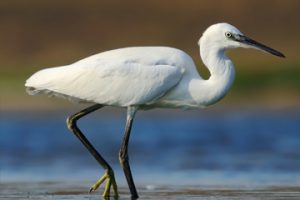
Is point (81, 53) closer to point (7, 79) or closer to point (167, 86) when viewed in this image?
point (7, 79)

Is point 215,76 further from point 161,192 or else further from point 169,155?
point 169,155

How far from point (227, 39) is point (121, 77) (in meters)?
1.10

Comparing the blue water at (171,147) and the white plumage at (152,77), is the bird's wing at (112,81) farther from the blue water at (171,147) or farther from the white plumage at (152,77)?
the blue water at (171,147)

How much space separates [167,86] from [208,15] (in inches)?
1344

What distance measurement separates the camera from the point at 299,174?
1473 cm

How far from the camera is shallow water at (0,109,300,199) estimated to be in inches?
515

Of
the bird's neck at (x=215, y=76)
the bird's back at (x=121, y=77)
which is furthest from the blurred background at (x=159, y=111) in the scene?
the bird's back at (x=121, y=77)

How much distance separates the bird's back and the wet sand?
99 cm

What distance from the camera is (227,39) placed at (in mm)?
12125

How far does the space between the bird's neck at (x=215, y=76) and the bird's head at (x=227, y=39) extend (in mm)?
54

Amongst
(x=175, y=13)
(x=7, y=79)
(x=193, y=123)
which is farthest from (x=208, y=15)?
(x=193, y=123)

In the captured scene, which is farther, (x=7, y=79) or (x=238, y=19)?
(x=238, y=19)

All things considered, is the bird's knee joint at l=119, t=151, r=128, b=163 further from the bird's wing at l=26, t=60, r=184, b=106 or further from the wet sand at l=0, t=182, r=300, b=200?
the bird's wing at l=26, t=60, r=184, b=106

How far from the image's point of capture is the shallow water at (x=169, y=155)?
42.9 feet
